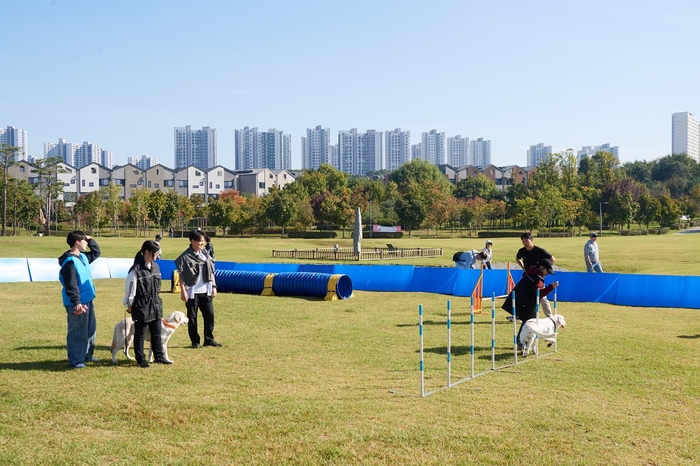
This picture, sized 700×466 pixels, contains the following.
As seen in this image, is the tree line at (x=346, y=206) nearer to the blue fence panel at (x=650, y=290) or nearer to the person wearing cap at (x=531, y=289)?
the blue fence panel at (x=650, y=290)

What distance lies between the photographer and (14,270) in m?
26.6

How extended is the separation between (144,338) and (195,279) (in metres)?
1.60

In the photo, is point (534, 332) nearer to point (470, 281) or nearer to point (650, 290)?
point (650, 290)

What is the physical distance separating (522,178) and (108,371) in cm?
16700

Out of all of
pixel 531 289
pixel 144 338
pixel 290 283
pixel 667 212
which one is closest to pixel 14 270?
pixel 290 283

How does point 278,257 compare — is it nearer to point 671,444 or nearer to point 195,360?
point 195,360

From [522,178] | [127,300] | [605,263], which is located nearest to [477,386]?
[127,300]

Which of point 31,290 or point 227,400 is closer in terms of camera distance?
point 227,400

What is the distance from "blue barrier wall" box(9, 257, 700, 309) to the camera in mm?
19547

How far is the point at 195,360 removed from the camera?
37.1 ft

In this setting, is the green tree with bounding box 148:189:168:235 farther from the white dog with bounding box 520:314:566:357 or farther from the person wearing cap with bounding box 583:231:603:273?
the white dog with bounding box 520:314:566:357

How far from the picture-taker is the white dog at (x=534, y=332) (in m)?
11.4

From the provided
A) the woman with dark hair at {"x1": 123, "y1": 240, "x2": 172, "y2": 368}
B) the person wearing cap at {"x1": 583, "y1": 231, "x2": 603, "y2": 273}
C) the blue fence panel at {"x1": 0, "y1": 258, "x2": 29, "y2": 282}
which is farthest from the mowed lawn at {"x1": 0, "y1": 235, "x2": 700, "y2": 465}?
the blue fence panel at {"x1": 0, "y1": 258, "x2": 29, "y2": 282}

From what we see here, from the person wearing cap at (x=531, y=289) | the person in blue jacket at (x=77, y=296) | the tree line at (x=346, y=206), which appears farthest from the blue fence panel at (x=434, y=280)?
the tree line at (x=346, y=206)
